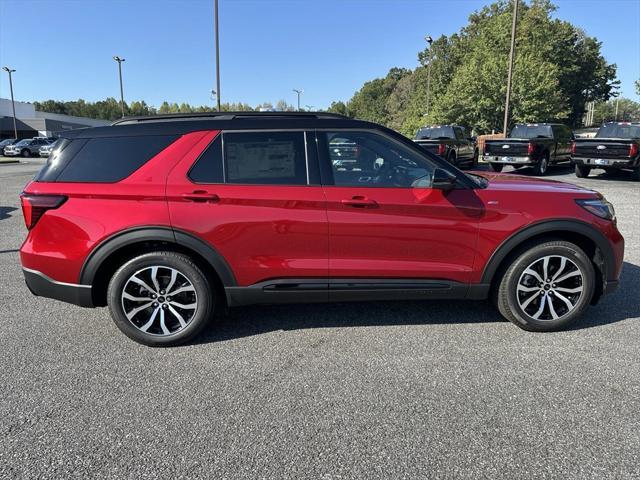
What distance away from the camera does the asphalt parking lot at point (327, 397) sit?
7.55ft

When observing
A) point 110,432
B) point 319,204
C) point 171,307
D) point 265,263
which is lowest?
point 110,432

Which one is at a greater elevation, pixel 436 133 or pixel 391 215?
pixel 436 133

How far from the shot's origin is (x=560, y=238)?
12.4 feet

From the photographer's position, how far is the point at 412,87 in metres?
76.2

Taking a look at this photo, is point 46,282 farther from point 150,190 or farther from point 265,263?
point 265,263

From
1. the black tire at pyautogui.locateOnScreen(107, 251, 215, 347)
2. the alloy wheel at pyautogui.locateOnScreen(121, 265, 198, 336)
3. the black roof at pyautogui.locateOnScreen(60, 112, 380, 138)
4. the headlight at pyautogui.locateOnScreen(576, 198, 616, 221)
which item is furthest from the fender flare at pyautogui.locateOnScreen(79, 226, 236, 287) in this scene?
the headlight at pyautogui.locateOnScreen(576, 198, 616, 221)

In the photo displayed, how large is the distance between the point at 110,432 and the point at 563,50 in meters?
60.9

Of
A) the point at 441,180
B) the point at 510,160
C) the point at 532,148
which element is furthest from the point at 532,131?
the point at 441,180

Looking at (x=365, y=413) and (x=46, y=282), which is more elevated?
(x=46, y=282)

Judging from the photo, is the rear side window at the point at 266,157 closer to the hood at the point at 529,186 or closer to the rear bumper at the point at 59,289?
the rear bumper at the point at 59,289

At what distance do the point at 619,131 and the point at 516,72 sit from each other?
20.9 meters

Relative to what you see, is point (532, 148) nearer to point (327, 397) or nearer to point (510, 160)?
point (510, 160)

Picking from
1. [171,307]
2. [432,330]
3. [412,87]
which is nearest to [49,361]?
[171,307]

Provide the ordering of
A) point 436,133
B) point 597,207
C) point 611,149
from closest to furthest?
point 597,207 → point 611,149 → point 436,133
